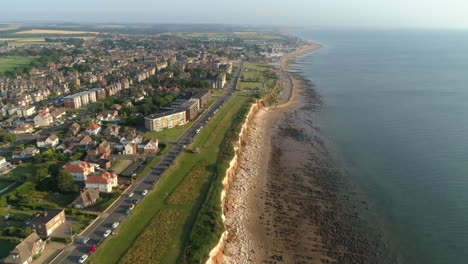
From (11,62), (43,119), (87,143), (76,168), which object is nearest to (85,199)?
(76,168)

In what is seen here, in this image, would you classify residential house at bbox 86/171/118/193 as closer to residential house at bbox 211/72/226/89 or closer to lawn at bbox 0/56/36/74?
residential house at bbox 211/72/226/89

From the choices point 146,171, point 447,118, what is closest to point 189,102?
point 146,171

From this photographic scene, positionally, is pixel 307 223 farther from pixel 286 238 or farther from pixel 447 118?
pixel 447 118

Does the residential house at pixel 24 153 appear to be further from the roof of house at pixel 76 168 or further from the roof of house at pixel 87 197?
the roof of house at pixel 87 197

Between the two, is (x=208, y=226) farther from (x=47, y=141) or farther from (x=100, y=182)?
(x=47, y=141)

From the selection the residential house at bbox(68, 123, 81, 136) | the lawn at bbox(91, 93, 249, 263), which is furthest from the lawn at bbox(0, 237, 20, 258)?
the residential house at bbox(68, 123, 81, 136)

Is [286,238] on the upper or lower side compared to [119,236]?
lower

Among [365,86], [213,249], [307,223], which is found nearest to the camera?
[213,249]
